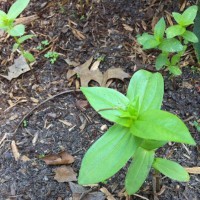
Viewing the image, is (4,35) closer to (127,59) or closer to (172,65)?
(127,59)

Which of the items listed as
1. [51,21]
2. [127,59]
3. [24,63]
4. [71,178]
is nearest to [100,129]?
[71,178]

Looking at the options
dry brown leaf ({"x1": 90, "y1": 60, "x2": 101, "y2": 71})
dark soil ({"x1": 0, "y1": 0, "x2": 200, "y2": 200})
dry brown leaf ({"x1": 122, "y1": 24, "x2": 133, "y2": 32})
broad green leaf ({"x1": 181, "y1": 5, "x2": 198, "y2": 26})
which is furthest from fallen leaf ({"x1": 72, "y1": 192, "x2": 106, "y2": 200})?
dry brown leaf ({"x1": 122, "y1": 24, "x2": 133, "y2": 32})

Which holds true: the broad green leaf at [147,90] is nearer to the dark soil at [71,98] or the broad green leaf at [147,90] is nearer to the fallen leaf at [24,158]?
the dark soil at [71,98]

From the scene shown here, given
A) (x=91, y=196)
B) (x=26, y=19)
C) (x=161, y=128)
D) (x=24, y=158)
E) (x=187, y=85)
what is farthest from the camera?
(x=26, y=19)

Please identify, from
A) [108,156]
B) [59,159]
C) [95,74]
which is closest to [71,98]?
[95,74]

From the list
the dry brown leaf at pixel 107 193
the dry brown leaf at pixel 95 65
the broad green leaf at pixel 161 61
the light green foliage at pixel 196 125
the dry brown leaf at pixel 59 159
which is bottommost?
the dry brown leaf at pixel 107 193

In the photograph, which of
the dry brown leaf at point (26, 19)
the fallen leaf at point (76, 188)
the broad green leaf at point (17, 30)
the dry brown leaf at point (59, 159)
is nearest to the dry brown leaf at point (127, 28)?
the dry brown leaf at point (26, 19)

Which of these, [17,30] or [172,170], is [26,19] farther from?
[172,170]
